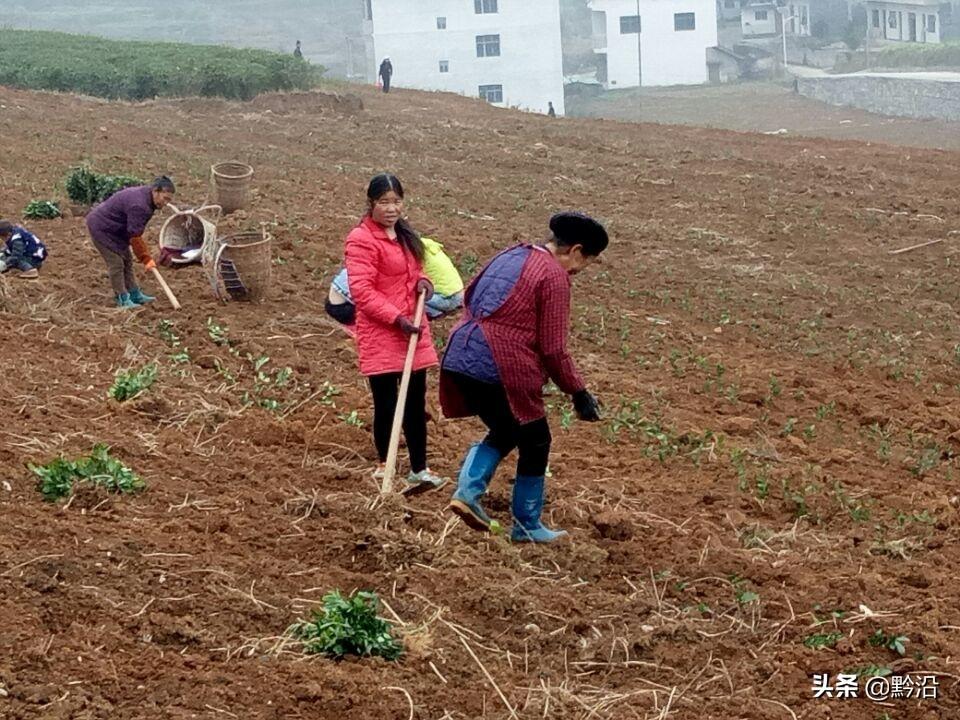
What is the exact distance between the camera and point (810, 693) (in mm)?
4605

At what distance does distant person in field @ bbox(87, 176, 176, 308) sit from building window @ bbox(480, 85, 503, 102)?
44104 millimetres

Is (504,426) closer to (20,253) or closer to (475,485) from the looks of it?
(475,485)

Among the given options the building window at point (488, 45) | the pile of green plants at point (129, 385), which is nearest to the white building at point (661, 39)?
the building window at point (488, 45)

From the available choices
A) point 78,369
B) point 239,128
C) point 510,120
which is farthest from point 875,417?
point 510,120

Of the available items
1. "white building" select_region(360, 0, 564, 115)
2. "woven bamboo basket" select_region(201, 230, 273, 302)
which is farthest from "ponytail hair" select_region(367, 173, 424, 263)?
"white building" select_region(360, 0, 564, 115)

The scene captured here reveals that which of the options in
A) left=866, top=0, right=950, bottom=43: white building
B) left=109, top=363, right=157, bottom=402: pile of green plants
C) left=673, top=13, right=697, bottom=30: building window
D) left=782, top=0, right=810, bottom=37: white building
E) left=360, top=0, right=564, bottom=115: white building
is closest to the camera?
left=109, top=363, right=157, bottom=402: pile of green plants

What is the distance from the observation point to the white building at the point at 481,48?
172ft

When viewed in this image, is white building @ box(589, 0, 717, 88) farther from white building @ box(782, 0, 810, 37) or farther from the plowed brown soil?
the plowed brown soil

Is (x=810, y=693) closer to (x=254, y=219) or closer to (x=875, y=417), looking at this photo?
(x=875, y=417)

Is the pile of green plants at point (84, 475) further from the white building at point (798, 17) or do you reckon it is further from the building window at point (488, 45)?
the white building at point (798, 17)

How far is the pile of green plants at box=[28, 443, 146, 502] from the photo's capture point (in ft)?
19.0

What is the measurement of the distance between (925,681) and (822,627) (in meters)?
0.55

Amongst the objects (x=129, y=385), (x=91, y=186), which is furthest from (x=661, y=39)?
(x=129, y=385)

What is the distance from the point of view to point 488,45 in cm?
5272
